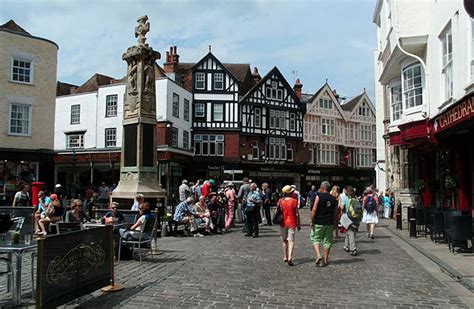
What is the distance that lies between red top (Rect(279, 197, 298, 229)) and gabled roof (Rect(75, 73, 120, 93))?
33.4 m

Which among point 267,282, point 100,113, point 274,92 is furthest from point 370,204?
point 274,92

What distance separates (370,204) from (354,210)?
3.33 metres

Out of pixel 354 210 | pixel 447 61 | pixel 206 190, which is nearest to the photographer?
pixel 354 210

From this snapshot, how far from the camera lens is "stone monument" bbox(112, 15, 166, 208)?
46.1 ft

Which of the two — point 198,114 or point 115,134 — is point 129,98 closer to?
point 115,134

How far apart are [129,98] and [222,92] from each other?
2660 cm

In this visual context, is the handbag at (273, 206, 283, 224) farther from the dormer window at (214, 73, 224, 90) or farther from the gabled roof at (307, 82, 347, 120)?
the gabled roof at (307, 82, 347, 120)

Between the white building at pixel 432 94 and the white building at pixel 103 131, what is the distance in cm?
1800

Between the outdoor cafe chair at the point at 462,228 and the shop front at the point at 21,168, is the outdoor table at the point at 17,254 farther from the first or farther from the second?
the shop front at the point at 21,168

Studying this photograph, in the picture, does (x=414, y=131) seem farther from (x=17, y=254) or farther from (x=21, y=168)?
(x=21, y=168)

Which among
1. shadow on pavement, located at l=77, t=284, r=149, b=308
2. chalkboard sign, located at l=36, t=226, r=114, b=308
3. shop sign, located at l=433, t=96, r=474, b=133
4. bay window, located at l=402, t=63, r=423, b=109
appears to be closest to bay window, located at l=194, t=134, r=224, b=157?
bay window, located at l=402, t=63, r=423, b=109

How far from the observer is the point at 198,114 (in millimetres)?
40094

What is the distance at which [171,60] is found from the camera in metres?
41.6

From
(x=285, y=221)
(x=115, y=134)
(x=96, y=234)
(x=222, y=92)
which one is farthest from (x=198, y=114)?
(x=96, y=234)
